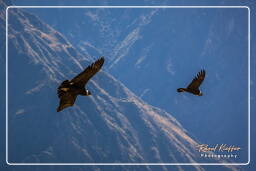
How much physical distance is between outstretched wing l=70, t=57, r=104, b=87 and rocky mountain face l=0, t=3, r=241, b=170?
57.9 meters

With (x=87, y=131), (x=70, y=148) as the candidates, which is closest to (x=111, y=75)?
(x=87, y=131)

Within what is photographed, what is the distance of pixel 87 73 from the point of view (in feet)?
92.9

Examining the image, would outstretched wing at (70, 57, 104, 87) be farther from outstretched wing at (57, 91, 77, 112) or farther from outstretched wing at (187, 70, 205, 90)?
outstretched wing at (187, 70, 205, 90)

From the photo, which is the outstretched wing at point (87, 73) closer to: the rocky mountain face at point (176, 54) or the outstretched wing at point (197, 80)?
the outstretched wing at point (197, 80)

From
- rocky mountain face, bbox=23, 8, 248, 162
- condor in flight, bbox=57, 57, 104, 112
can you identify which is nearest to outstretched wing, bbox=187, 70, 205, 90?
condor in flight, bbox=57, 57, 104, 112

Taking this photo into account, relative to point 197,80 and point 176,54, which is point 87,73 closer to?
point 197,80

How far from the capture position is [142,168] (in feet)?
308

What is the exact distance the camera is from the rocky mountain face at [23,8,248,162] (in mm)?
96750

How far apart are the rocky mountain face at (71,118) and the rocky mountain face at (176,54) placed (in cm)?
246

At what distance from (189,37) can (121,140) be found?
20.3 m

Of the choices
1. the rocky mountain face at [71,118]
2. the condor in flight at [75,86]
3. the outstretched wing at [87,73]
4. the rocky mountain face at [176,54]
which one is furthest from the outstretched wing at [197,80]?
the rocky mountain face at [176,54]

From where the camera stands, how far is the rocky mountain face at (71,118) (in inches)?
3676

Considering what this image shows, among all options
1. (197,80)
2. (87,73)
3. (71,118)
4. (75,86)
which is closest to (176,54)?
(71,118)

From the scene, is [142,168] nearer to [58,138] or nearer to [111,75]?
[58,138]
